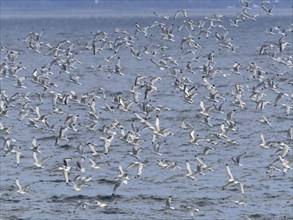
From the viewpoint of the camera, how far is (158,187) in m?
53.1

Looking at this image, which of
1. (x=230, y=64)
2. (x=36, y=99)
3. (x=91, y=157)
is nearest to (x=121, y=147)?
(x=91, y=157)

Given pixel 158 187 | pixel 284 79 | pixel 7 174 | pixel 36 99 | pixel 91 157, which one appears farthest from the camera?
pixel 284 79

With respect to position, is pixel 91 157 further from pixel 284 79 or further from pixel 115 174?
pixel 284 79

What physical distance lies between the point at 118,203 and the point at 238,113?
103 feet

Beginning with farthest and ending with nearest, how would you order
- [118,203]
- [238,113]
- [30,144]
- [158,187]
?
1. [238,113]
2. [30,144]
3. [158,187]
4. [118,203]

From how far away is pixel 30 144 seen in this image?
66812mm

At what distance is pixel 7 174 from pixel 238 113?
89.1 ft

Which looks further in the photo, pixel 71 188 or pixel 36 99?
pixel 36 99

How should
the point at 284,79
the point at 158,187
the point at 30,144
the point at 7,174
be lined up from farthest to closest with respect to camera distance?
the point at 284,79 < the point at 30,144 < the point at 7,174 < the point at 158,187

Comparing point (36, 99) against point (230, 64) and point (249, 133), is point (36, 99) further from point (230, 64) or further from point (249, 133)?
point (230, 64)

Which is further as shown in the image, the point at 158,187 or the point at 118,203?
the point at 158,187

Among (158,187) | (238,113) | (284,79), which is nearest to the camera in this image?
(158,187)

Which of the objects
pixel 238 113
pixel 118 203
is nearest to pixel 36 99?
pixel 238 113

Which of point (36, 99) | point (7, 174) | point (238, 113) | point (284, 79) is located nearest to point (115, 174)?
point (7, 174)
